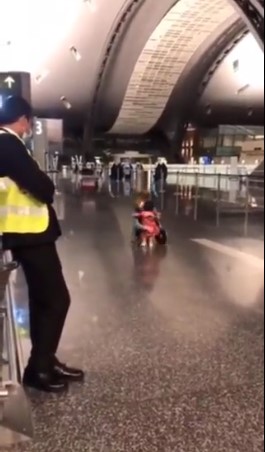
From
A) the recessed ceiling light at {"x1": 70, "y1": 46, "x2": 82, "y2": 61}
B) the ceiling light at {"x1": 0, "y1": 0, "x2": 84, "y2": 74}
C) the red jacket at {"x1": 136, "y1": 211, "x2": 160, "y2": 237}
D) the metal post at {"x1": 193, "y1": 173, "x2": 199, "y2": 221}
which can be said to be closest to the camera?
the ceiling light at {"x1": 0, "y1": 0, "x2": 84, "y2": 74}

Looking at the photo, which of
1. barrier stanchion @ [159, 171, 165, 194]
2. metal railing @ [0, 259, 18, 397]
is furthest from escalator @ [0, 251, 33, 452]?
barrier stanchion @ [159, 171, 165, 194]

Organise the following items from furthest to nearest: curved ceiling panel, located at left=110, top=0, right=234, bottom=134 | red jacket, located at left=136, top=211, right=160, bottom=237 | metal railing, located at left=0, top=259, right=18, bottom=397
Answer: metal railing, located at left=0, top=259, right=18, bottom=397, red jacket, located at left=136, top=211, right=160, bottom=237, curved ceiling panel, located at left=110, top=0, right=234, bottom=134

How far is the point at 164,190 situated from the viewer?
1097 millimetres

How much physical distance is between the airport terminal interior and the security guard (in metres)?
0.02

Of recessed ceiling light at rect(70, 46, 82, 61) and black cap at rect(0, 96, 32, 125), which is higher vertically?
recessed ceiling light at rect(70, 46, 82, 61)

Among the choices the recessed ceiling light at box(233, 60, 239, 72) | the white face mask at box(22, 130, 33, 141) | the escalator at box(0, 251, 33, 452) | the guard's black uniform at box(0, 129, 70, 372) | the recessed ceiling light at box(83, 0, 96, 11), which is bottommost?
the escalator at box(0, 251, 33, 452)

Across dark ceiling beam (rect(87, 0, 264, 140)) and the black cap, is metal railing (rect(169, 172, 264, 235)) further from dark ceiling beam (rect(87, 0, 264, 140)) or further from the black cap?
the black cap

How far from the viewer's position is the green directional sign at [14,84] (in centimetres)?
77

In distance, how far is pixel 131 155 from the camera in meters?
0.99

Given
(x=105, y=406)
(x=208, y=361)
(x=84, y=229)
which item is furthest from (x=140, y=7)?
(x=208, y=361)

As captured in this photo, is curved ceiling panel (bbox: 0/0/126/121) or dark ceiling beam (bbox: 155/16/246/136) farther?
dark ceiling beam (bbox: 155/16/246/136)

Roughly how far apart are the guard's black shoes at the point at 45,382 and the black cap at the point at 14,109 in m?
0.94

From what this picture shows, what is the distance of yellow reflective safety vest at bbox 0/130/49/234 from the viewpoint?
2.95ft

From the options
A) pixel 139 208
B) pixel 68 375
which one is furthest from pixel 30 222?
pixel 68 375
